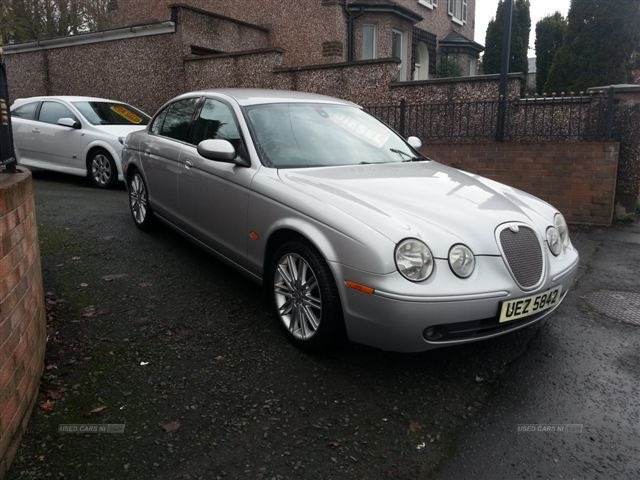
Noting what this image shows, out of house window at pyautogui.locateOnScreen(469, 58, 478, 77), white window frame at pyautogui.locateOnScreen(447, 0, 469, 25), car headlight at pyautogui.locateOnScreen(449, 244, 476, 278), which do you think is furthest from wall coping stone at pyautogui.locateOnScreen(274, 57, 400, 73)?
house window at pyautogui.locateOnScreen(469, 58, 478, 77)

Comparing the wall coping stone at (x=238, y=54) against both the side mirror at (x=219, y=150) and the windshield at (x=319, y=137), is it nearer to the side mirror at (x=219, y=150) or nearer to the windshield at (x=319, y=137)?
the windshield at (x=319, y=137)

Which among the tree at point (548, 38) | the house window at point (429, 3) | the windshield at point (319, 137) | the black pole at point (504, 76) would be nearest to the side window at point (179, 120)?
the windshield at point (319, 137)

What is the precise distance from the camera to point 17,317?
2.60 m

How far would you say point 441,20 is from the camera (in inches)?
902

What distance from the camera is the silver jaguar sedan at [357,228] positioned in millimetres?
2947

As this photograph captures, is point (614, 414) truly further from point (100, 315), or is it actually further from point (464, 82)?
point (464, 82)

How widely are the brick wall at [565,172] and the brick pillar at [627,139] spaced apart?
1.33ft

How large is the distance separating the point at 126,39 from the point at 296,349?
13.7 m

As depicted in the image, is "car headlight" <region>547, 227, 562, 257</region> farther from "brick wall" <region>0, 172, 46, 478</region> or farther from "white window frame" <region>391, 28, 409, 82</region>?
"white window frame" <region>391, 28, 409, 82</region>

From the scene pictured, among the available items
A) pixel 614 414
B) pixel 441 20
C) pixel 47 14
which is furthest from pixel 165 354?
pixel 441 20

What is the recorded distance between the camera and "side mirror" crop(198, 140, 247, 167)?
12.9 ft

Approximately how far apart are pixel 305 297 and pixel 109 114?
7.39 metres

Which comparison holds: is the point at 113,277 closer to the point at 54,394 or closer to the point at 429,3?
the point at 54,394

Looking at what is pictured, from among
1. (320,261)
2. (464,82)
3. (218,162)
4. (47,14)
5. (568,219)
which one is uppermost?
(47,14)
